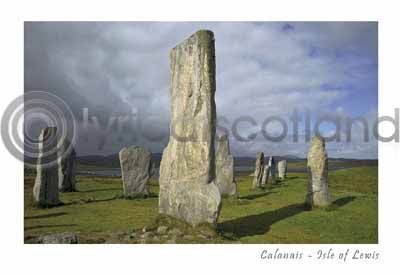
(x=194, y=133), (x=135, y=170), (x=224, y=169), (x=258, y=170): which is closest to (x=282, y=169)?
(x=258, y=170)

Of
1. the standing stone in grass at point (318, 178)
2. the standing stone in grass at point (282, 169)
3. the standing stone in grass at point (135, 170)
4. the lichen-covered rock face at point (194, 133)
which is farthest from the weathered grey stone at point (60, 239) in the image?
the standing stone in grass at point (282, 169)

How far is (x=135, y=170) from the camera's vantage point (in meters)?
18.3

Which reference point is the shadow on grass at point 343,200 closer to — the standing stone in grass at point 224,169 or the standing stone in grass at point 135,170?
the standing stone in grass at point 224,169

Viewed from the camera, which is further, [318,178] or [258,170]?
[258,170]

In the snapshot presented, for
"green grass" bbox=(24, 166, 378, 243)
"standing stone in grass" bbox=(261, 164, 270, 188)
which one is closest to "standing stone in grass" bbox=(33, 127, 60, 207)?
"green grass" bbox=(24, 166, 378, 243)

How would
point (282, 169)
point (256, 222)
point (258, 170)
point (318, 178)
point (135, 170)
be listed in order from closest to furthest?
point (256, 222) → point (318, 178) → point (135, 170) → point (258, 170) → point (282, 169)

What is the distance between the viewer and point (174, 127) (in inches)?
432

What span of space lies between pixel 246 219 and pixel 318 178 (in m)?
4.09

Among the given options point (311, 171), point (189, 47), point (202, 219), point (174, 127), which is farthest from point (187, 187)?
point (311, 171)

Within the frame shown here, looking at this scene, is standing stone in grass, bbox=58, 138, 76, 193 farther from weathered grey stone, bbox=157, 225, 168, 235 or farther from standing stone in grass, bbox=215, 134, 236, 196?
weathered grey stone, bbox=157, 225, 168, 235

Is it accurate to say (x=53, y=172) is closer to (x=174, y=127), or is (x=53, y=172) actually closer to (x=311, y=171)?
(x=174, y=127)

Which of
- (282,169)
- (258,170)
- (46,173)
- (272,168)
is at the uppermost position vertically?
(46,173)

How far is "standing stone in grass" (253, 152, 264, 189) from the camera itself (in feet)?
78.8

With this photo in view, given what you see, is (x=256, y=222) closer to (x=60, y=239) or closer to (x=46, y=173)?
(x=60, y=239)
